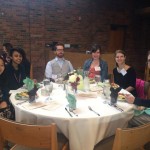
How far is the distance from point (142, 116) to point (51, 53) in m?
3.71

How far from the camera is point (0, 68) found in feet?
8.73

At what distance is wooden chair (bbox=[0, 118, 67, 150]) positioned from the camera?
1.28 m

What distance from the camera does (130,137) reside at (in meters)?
1.27

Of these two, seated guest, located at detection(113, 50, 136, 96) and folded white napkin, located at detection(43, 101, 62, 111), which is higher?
seated guest, located at detection(113, 50, 136, 96)

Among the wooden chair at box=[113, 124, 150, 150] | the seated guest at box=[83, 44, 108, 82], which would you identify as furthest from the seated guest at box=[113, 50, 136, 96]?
the wooden chair at box=[113, 124, 150, 150]

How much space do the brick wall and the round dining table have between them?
3.56 metres

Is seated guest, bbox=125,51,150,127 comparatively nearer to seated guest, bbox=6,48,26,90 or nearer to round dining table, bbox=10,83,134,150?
round dining table, bbox=10,83,134,150

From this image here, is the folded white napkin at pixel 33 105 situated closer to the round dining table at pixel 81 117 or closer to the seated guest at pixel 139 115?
the round dining table at pixel 81 117

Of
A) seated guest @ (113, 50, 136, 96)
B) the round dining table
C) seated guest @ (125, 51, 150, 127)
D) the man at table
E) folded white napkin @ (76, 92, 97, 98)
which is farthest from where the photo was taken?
the man at table

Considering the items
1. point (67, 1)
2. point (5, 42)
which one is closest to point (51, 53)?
point (5, 42)

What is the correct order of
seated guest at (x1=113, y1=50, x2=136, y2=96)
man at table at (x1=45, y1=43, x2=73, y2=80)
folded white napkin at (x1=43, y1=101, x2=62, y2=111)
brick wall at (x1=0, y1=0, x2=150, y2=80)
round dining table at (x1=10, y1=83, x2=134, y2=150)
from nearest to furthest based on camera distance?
→ round dining table at (x1=10, y1=83, x2=134, y2=150) → folded white napkin at (x1=43, y1=101, x2=62, y2=111) → seated guest at (x1=113, y1=50, x2=136, y2=96) → man at table at (x1=45, y1=43, x2=73, y2=80) → brick wall at (x1=0, y1=0, x2=150, y2=80)

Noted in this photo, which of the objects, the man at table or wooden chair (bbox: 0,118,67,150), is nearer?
wooden chair (bbox: 0,118,67,150)

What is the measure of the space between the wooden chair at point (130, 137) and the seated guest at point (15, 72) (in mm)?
1944

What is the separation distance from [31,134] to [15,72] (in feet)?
5.74
